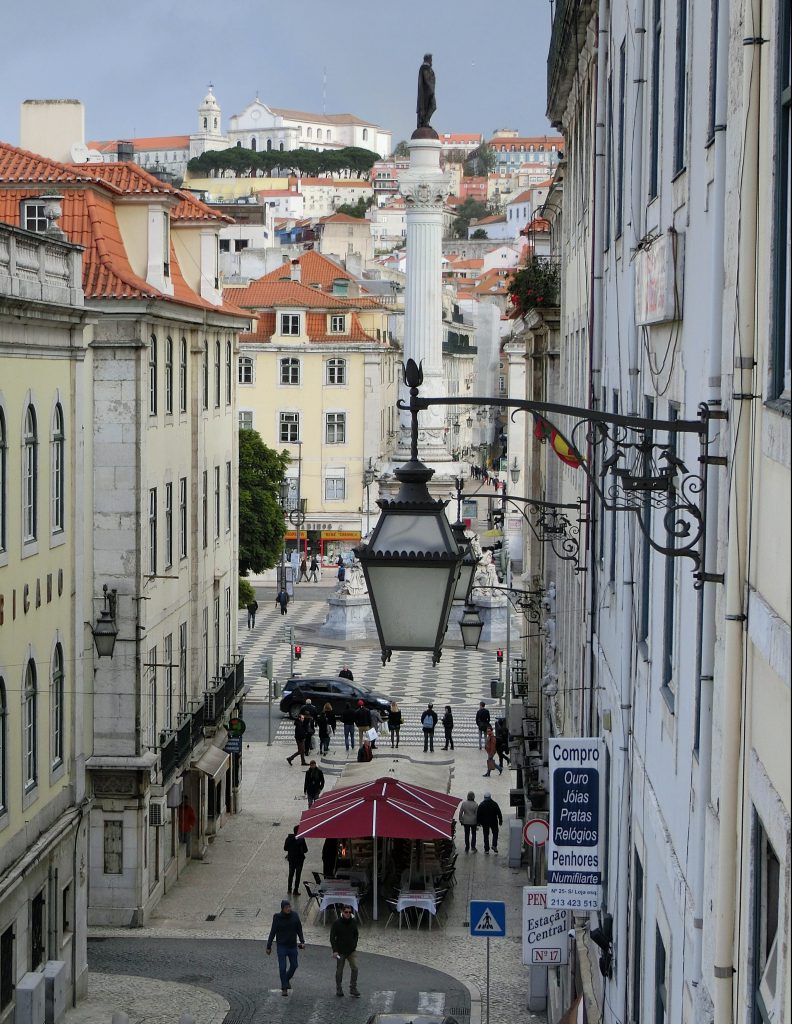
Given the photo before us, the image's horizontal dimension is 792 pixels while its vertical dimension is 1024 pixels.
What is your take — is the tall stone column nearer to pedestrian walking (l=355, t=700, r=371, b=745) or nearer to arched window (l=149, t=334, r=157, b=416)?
pedestrian walking (l=355, t=700, r=371, b=745)

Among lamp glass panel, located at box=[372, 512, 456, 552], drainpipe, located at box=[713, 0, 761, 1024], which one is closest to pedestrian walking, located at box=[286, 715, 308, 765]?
lamp glass panel, located at box=[372, 512, 456, 552]

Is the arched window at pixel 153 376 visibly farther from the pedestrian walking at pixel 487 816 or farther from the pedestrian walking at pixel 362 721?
the pedestrian walking at pixel 362 721

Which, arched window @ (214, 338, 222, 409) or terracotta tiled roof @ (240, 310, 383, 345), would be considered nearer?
arched window @ (214, 338, 222, 409)

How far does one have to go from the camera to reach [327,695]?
43.4m

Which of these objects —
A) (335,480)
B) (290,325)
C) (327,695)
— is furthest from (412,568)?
(290,325)

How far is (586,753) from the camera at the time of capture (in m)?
14.0

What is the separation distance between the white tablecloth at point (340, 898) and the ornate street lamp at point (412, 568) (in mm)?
19072

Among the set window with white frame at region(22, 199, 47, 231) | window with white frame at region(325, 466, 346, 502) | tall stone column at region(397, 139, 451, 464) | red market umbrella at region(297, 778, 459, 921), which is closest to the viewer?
red market umbrella at region(297, 778, 459, 921)

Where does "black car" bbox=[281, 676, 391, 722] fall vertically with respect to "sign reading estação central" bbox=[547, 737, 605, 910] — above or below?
below

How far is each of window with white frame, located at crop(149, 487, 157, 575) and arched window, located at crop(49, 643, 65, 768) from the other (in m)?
5.34

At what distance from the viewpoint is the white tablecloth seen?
25.4 m

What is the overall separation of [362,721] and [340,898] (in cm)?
1600

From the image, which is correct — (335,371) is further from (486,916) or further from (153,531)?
(486,916)

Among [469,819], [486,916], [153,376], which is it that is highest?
[153,376]
